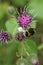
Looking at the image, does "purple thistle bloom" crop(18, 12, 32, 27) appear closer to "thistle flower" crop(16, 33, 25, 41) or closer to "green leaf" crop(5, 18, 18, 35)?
"green leaf" crop(5, 18, 18, 35)

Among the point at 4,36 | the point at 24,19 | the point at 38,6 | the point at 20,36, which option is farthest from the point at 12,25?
the point at 38,6

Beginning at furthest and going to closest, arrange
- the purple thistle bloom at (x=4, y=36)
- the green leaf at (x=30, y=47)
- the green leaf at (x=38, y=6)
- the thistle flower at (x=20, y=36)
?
the green leaf at (x=38, y=6)
the green leaf at (x=30, y=47)
the purple thistle bloom at (x=4, y=36)
the thistle flower at (x=20, y=36)

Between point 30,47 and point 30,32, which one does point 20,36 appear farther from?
point 30,47

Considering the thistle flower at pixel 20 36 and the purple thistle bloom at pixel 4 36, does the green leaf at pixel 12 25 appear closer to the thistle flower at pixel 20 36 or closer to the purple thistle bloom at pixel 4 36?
the purple thistle bloom at pixel 4 36

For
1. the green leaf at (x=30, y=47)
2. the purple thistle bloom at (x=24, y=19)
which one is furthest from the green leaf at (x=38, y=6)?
the green leaf at (x=30, y=47)

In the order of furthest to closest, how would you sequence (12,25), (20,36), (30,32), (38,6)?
(38,6), (12,25), (30,32), (20,36)

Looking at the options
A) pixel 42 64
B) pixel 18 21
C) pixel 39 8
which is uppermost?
pixel 39 8

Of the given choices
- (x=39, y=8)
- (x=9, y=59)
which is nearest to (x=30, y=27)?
(x=39, y=8)

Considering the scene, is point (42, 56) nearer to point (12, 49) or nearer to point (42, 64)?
point (42, 64)
